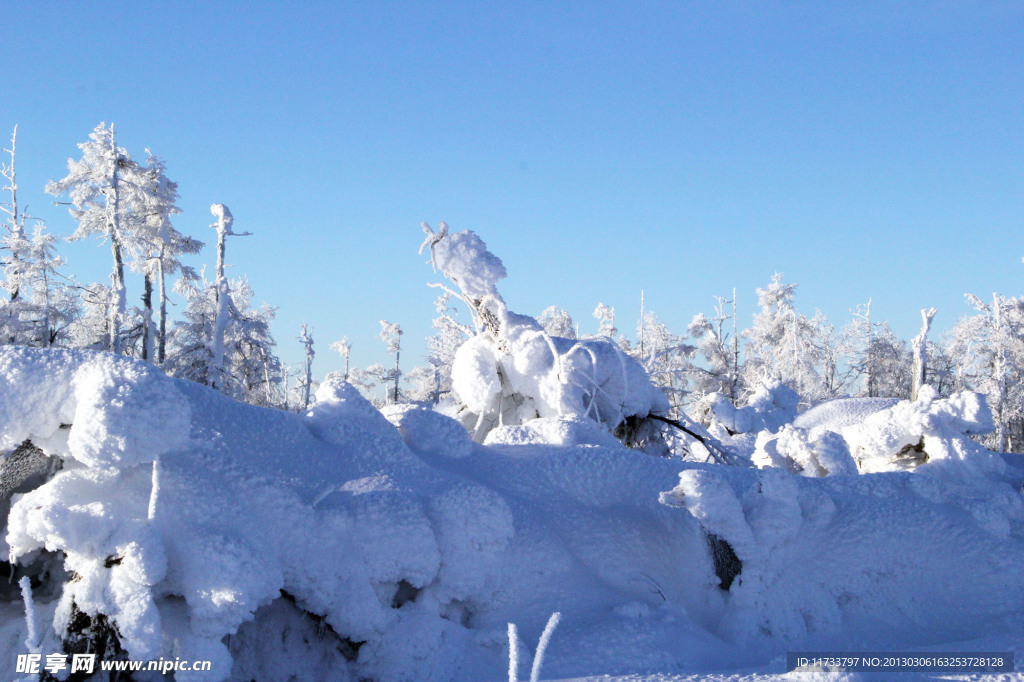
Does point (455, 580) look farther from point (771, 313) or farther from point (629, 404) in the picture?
point (771, 313)

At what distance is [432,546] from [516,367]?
17.7 ft

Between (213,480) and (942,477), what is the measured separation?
835 cm

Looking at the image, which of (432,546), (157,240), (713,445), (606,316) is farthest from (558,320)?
(432,546)

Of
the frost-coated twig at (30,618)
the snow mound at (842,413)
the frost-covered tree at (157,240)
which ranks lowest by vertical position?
the frost-coated twig at (30,618)

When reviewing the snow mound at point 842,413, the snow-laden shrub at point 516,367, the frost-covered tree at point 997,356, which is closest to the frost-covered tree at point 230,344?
the snow-laden shrub at point 516,367

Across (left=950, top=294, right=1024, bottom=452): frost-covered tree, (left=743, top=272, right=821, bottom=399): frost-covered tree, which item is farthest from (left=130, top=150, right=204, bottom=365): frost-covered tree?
(left=950, top=294, right=1024, bottom=452): frost-covered tree

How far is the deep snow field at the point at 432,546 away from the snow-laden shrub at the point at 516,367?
246 centimetres

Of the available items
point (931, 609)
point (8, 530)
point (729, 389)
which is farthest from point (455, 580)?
point (729, 389)

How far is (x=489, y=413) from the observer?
10.1 meters

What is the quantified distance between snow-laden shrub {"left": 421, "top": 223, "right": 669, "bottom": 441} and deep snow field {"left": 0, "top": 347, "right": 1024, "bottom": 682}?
2.46m

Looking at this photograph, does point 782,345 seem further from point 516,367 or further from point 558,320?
point 516,367

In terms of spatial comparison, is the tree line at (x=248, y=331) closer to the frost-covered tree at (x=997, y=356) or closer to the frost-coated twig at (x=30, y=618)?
the frost-covered tree at (x=997, y=356)

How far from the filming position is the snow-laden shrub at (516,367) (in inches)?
383

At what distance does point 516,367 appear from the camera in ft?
32.8
